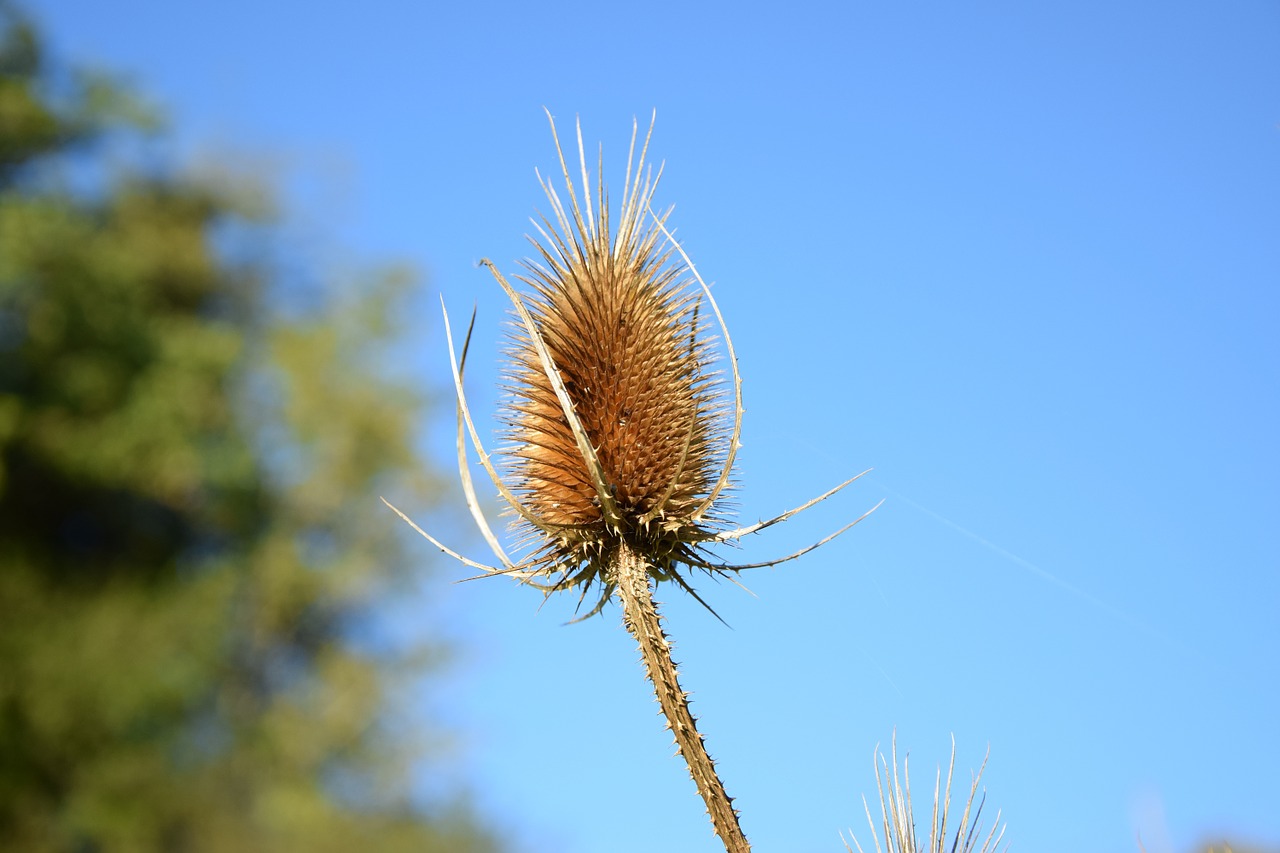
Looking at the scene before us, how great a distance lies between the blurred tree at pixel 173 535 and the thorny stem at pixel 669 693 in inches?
309

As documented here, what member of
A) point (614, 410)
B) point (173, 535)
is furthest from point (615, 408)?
point (173, 535)

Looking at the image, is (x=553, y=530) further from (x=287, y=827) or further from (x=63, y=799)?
(x=63, y=799)

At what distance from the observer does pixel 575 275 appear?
1997 mm

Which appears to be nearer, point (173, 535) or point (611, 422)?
point (611, 422)

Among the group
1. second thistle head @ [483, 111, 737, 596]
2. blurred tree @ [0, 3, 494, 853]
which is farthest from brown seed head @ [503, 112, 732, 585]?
blurred tree @ [0, 3, 494, 853]

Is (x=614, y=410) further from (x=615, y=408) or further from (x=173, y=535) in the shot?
(x=173, y=535)

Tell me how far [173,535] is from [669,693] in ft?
41.6

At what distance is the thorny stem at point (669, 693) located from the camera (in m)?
1.44

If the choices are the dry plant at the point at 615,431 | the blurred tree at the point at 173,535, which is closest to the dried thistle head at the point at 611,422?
the dry plant at the point at 615,431

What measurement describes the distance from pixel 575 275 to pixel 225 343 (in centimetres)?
1218

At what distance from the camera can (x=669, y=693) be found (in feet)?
5.02

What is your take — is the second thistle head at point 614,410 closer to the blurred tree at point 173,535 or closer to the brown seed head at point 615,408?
the brown seed head at point 615,408

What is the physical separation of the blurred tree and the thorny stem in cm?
786

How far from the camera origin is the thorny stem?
1.44 meters
